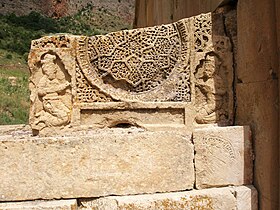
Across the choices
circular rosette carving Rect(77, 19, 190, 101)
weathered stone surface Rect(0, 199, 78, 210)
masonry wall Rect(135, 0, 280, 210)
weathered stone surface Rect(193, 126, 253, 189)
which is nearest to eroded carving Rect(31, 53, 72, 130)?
circular rosette carving Rect(77, 19, 190, 101)

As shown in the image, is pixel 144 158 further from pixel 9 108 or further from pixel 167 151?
pixel 9 108

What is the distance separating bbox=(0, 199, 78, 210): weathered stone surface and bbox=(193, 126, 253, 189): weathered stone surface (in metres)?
1.01

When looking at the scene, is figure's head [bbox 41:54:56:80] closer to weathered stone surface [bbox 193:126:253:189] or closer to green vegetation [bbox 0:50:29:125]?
weathered stone surface [bbox 193:126:253:189]

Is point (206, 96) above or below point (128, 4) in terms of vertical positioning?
below

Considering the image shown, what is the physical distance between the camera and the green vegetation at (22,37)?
1055 cm

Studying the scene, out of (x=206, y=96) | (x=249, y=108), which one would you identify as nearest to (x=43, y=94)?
(x=206, y=96)

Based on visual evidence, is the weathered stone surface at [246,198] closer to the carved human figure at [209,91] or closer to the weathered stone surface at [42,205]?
the carved human figure at [209,91]

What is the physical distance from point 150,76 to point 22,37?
19.5 metres

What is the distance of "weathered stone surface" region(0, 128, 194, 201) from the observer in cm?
275

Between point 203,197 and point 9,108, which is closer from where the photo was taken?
point 203,197

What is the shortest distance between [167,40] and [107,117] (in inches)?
33.7

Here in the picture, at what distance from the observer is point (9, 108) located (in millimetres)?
10328

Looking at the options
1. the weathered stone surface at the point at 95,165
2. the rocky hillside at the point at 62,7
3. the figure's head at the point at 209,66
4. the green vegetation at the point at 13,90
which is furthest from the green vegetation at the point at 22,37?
the figure's head at the point at 209,66

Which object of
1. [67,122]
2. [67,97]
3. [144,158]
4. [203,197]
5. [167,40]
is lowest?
[203,197]
